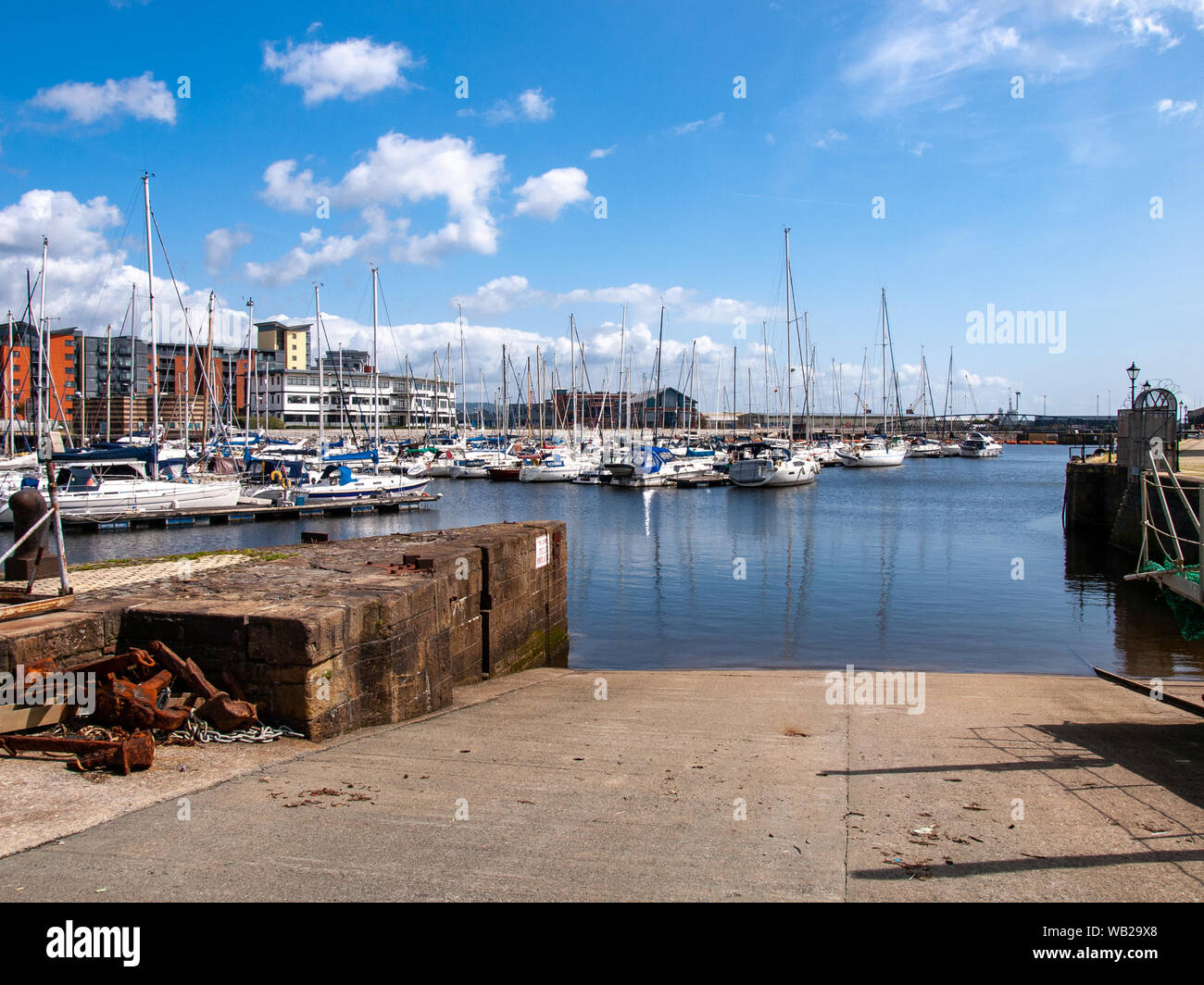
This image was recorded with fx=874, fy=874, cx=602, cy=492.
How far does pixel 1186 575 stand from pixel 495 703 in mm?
7439

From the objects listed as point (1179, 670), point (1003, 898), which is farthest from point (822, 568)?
point (1003, 898)

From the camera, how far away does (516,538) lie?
520 inches

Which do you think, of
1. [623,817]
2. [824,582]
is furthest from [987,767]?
[824,582]

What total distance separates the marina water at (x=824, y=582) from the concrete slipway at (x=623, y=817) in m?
8.28

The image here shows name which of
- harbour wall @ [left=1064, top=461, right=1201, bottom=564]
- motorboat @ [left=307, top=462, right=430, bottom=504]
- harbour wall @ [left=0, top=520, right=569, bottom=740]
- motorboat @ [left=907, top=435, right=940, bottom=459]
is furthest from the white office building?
harbour wall @ [left=0, top=520, right=569, bottom=740]

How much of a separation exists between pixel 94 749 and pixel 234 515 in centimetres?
3967

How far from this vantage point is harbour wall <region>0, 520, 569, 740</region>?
24.2ft

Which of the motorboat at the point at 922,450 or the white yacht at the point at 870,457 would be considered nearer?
the white yacht at the point at 870,457

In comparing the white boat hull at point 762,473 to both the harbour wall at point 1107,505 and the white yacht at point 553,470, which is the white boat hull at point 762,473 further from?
the harbour wall at point 1107,505

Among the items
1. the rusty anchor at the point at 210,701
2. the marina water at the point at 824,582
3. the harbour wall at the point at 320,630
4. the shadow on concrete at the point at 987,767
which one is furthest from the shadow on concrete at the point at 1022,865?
the marina water at the point at 824,582

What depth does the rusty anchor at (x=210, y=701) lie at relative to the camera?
7.12 metres

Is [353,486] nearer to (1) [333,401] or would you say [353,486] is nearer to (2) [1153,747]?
(2) [1153,747]

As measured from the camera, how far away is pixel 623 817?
242 inches
